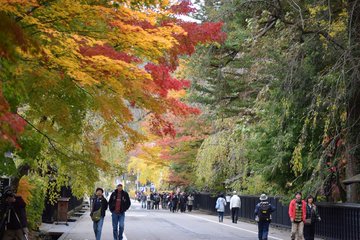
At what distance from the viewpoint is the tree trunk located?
15.8 meters

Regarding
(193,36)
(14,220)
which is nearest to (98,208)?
(14,220)

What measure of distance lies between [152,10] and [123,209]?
7.19 metres

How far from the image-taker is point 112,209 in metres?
16.3

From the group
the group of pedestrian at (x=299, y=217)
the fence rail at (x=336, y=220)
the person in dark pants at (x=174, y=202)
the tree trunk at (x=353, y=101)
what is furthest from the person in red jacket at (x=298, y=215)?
the person in dark pants at (x=174, y=202)

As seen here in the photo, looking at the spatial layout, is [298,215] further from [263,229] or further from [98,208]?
[98,208]

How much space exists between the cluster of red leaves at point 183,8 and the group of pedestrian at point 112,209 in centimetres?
590

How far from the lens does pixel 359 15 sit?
671 inches

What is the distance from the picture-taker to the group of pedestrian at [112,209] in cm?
1595

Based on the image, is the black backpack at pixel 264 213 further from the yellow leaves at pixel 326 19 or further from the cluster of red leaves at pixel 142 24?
the cluster of red leaves at pixel 142 24

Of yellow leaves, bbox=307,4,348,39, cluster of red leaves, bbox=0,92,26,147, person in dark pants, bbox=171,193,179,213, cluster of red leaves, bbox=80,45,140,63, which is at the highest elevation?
yellow leaves, bbox=307,4,348,39

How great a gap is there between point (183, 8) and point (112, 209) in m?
6.72

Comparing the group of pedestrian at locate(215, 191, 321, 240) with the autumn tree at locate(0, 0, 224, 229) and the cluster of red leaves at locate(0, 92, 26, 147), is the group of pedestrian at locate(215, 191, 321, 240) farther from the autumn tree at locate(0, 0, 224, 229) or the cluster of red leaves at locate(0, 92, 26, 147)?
the cluster of red leaves at locate(0, 92, 26, 147)

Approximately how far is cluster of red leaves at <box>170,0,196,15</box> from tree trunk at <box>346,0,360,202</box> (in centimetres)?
490

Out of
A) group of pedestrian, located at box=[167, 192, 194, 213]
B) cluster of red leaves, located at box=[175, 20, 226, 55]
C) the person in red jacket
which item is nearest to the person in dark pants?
group of pedestrian, located at box=[167, 192, 194, 213]
